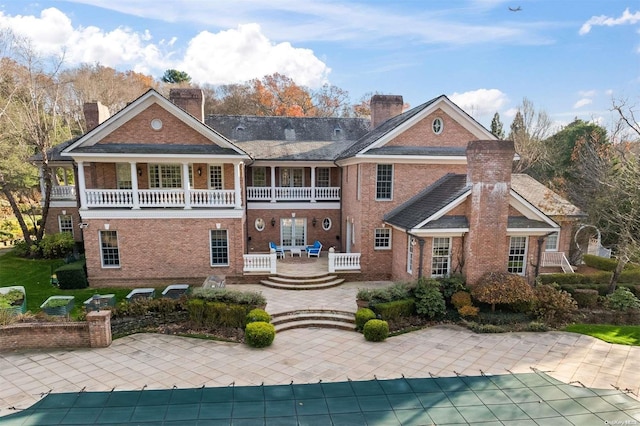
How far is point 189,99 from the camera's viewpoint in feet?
68.7

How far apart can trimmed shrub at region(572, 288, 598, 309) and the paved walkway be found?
2.95 metres

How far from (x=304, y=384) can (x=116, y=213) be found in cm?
1294

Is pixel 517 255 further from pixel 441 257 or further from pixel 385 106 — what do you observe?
pixel 385 106

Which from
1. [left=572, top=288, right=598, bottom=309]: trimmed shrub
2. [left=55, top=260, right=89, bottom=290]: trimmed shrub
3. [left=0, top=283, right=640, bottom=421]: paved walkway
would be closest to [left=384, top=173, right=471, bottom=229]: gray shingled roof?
[left=0, top=283, right=640, bottom=421]: paved walkway

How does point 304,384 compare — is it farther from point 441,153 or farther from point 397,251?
point 441,153

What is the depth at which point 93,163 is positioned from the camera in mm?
18109

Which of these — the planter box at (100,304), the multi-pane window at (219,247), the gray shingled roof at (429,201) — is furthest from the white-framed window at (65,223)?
the gray shingled roof at (429,201)

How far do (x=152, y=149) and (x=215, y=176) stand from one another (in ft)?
12.6

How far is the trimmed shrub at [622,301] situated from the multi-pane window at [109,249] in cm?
2290

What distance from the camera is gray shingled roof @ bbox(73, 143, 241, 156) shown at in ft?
53.9

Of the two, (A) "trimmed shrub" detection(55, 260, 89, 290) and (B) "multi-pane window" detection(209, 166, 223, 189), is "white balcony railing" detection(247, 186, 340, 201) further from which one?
(A) "trimmed shrub" detection(55, 260, 89, 290)

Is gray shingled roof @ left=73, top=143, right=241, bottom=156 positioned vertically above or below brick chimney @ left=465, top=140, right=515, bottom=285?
above

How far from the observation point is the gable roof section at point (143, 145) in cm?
1634

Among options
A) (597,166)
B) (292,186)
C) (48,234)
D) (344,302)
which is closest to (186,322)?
(344,302)
